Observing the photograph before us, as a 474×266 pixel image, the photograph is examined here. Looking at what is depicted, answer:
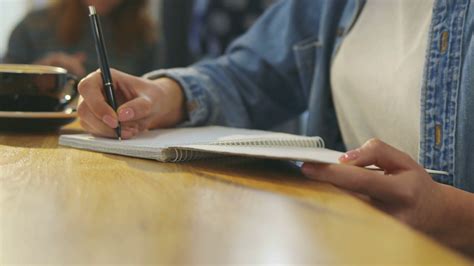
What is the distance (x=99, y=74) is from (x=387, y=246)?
0.50m

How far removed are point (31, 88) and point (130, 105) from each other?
198 millimetres

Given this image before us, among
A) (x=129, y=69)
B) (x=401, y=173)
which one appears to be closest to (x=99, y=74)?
(x=401, y=173)

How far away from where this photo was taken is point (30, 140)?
756 mm

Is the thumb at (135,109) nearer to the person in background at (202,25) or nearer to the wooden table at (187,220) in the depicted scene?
the wooden table at (187,220)

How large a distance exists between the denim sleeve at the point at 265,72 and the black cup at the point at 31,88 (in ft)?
0.67

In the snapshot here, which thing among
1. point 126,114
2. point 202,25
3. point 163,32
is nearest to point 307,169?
point 126,114

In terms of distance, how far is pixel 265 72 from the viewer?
1.06 meters

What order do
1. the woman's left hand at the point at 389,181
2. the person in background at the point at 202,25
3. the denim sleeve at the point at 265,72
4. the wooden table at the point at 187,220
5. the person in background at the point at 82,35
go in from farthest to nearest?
the person in background at the point at 82,35, the person in background at the point at 202,25, the denim sleeve at the point at 265,72, the woman's left hand at the point at 389,181, the wooden table at the point at 187,220

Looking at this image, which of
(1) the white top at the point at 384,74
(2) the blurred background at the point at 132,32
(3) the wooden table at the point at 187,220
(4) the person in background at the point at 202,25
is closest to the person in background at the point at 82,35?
(2) the blurred background at the point at 132,32

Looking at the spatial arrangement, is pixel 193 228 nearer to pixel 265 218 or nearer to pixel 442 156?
pixel 265 218

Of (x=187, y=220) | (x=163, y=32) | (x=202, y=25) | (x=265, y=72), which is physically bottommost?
(x=163, y=32)

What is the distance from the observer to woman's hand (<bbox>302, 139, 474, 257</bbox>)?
0.51 meters

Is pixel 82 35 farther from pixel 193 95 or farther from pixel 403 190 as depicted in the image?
pixel 403 190

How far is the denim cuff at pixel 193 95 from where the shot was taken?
2.94ft
